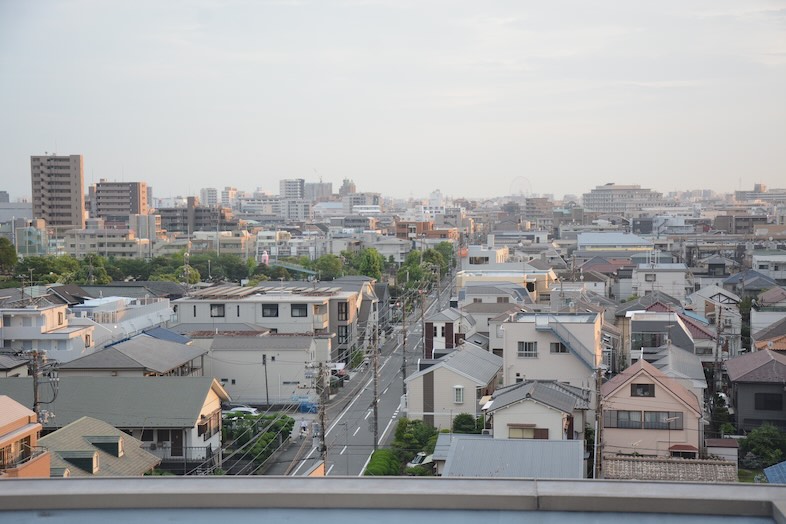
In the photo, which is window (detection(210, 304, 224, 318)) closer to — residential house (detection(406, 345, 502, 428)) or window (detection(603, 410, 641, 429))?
residential house (detection(406, 345, 502, 428))

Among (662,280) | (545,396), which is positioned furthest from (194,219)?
(545,396)

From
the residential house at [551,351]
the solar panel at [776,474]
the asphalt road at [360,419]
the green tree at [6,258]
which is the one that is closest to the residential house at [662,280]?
the asphalt road at [360,419]

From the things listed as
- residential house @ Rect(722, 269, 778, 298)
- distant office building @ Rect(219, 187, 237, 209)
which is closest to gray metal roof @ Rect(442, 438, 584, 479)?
residential house @ Rect(722, 269, 778, 298)

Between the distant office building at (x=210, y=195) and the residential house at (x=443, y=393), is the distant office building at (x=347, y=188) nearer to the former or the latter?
the distant office building at (x=210, y=195)

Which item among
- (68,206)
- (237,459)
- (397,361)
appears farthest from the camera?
(68,206)

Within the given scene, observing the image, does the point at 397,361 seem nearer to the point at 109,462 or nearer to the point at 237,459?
the point at 237,459

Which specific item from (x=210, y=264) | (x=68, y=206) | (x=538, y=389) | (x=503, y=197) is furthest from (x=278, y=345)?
(x=503, y=197)
